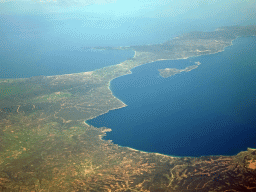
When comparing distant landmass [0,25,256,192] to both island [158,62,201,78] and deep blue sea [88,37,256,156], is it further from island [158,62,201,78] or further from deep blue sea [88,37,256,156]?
island [158,62,201,78]

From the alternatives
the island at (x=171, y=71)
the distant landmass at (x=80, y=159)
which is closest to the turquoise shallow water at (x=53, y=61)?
the distant landmass at (x=80, y=159)

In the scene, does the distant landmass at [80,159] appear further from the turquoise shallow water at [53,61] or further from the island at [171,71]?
the island at [171,71]

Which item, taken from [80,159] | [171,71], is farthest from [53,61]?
[80,159]

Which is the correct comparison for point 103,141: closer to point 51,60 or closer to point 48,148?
point 48,148

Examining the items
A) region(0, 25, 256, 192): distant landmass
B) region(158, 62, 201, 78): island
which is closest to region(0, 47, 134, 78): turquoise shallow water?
region(0, 25, 256, 192): distant landmass

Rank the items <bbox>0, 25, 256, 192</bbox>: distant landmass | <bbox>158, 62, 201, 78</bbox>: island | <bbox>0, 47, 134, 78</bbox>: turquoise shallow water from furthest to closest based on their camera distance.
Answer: <bbox>0, 47, 134, 78</bbox>: turquoise shallow water
<bbox>158, 62, 201, 78</bbox>: island
<bbox>0, 25, 256, 192</bbox>: distant landmass
